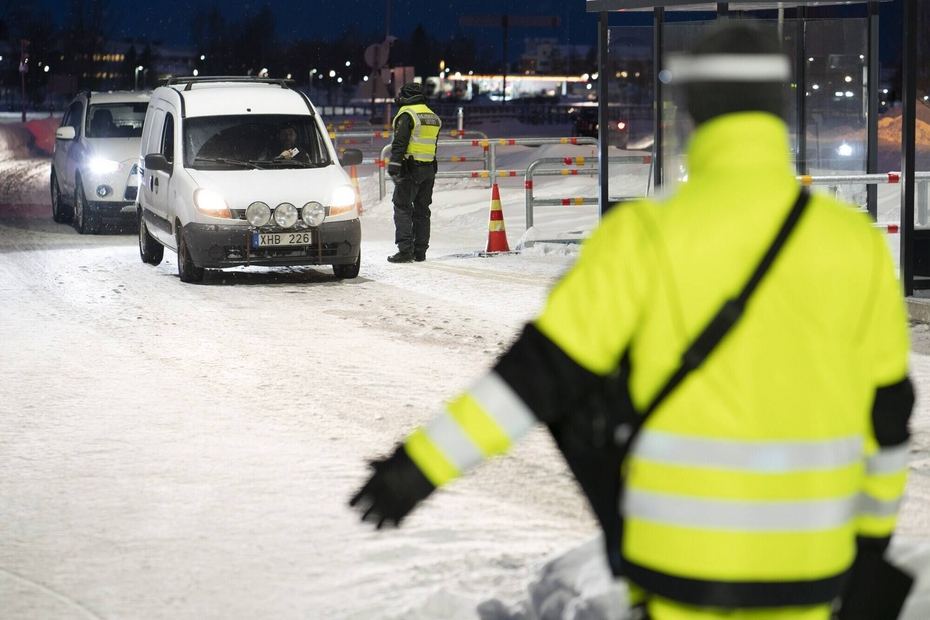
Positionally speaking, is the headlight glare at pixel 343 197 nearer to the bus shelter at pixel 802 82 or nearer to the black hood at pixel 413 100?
the black hood at pixel 413 100

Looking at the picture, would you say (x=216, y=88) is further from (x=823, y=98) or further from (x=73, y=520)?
(x=73, y=520)

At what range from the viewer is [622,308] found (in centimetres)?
212

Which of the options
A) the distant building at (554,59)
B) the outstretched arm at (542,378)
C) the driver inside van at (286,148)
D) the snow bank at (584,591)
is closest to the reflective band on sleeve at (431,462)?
the outstretched arm at (542,378)

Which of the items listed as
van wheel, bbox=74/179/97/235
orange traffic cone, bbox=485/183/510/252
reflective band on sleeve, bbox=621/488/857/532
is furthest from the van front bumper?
reflective band on sleeve, bbox=621/488/857/532

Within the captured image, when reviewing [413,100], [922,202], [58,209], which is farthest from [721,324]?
[58,209]

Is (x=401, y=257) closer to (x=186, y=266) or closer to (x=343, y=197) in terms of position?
(x=343, y=197)

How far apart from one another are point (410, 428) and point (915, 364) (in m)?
→ 3.55

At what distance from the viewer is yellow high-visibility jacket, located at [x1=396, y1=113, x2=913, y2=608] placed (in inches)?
82.9

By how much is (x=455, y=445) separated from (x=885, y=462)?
715 mm

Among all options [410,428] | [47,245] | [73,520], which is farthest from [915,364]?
[47,245]

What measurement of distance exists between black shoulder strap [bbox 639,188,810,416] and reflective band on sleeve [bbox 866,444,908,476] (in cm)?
41

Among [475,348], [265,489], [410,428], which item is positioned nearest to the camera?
[265,489]

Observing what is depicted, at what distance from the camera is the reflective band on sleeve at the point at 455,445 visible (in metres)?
2.20

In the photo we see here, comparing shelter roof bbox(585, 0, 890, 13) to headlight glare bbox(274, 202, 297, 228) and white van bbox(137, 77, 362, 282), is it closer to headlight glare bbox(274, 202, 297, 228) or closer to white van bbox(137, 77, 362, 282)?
white van bbox(137, 77, 362, 282)
